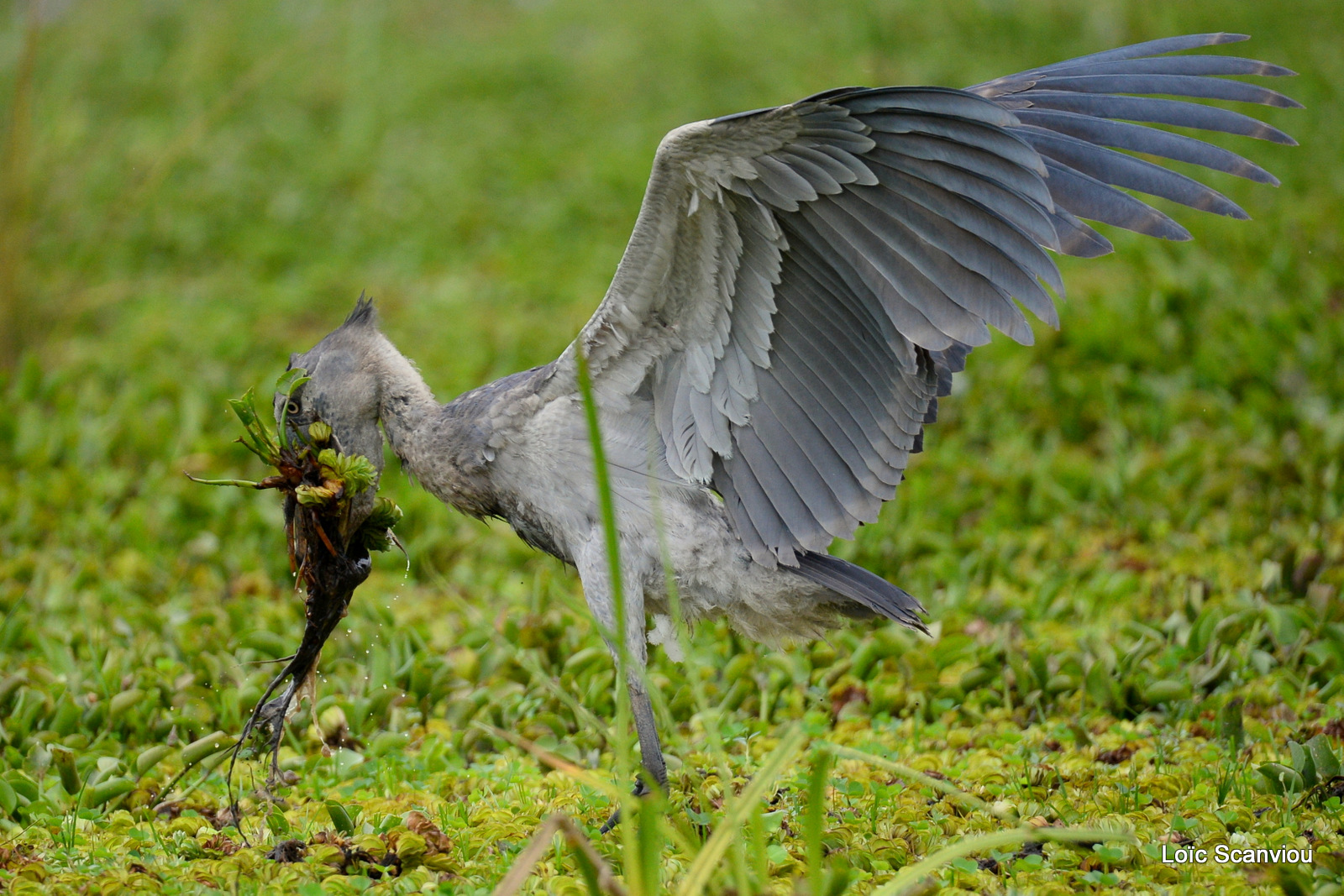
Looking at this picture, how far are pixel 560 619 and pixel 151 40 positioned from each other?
836cm

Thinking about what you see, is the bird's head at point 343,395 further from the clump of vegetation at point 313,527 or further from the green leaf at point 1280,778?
the green leaf at point 1280,778

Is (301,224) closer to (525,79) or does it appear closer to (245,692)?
(525,79)

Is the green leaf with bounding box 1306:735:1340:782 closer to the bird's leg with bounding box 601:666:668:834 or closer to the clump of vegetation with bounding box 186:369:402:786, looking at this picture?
the bird's leg with bounding box 601:666:668:834

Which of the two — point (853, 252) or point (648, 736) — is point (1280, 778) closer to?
point (648, 736)

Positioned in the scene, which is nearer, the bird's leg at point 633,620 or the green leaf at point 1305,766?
the green leaf at point 1305,766

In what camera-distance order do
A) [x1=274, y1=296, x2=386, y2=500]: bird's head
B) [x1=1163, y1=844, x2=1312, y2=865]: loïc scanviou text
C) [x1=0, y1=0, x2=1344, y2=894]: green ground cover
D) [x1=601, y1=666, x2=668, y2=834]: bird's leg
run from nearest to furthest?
1. [x1=1163, y1=844, x2=1312, y2=865]: loïc scanviou text
2. [x1=0, y1=0, x2=1344, y2=894]: green ground cover
3. [x1=601, y1=666, x2=668, y2=834]: bird's leg
4. [x1=274, y1=296, x2=386, y2=500]: bird's head

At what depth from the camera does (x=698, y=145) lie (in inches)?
102

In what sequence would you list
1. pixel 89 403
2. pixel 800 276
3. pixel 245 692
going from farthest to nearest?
pixel 89 403
pixel 245 692
pixel 800 276

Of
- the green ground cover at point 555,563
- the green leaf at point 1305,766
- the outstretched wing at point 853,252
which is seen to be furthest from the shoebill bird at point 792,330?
the green leaf at point 1305,766

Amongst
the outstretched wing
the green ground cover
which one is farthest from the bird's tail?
the green ground cover

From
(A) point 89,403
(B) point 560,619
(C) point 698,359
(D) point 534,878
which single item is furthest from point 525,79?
(D) point 534,878

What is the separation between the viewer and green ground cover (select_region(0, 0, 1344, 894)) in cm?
283

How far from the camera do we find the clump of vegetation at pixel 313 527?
3033 mm

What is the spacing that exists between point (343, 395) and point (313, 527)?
445 millimetres
